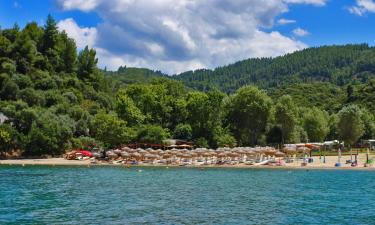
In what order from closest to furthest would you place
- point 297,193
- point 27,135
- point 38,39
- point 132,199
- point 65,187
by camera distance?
point 132,199 → point 297,193 → point 65,187 → point 27,135 → point 38,39

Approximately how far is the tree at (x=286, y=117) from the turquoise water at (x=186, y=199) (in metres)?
40.0

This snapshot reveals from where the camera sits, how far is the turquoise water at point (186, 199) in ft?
82.1

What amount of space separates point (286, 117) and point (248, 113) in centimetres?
774

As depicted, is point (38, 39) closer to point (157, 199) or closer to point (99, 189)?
point (99, 189)

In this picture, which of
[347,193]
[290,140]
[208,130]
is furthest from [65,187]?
[290,140]

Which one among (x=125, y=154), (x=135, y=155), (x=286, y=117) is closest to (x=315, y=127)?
(x=286, y=117)

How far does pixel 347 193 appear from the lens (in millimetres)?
36875

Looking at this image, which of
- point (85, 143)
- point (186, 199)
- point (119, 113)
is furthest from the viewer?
point (119, 113)

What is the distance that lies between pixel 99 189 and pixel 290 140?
5910 cm

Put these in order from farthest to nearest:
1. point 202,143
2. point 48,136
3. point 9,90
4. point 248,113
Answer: point 248,113
point 9,90
point 202,143
point 48,136

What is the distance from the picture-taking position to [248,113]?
288 feet

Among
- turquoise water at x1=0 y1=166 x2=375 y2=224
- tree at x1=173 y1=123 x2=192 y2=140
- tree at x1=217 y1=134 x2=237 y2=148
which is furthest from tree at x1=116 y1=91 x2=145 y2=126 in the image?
turquoise water at x1=0 y1=166 x2=375 y2=224

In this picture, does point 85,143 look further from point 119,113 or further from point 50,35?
point 50,35

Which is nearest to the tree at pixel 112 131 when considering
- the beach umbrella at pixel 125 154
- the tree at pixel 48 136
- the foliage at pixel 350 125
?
the tree at pixel 48 136
